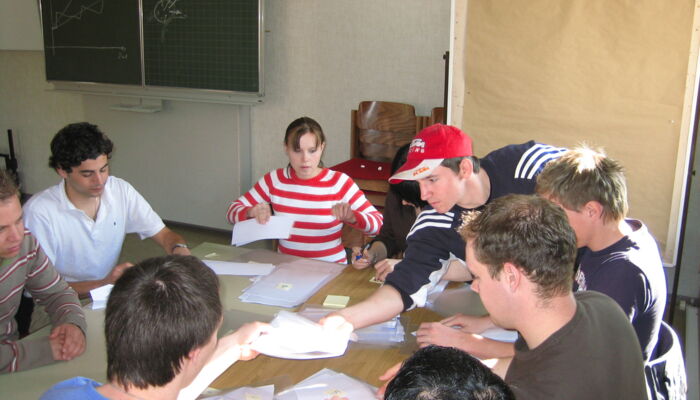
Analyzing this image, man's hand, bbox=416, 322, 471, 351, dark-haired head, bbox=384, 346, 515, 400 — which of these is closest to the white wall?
man's hand, bbox=416, 322, 471, 351

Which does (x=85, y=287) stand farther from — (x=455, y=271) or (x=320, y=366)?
(x=455, y=271)

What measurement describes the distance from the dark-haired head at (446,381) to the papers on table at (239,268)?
162 cm

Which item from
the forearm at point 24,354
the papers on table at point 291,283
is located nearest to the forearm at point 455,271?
the papers on table at point 291,283

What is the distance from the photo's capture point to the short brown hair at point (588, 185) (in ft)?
5.28

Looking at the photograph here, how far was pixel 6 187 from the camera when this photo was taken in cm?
172

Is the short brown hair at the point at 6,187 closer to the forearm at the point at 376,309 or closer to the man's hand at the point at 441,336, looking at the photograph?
the forearm at the point at 376,309

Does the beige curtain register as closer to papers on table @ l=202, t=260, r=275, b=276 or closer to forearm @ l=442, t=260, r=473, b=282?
forearm @ l=442, t=260, r=473, b=282

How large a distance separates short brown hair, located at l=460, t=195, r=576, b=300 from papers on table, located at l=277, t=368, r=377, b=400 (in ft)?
1.62

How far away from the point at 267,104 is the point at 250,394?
379cm

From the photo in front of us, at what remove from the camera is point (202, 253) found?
8.35ft

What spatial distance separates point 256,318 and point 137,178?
414cm

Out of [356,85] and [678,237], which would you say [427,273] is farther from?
[356,85]

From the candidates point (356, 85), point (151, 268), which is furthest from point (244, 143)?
point (151, 268)

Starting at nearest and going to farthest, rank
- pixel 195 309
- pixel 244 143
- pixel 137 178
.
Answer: pixel 195 309 < pixel 244 143 < pixel 137 178
